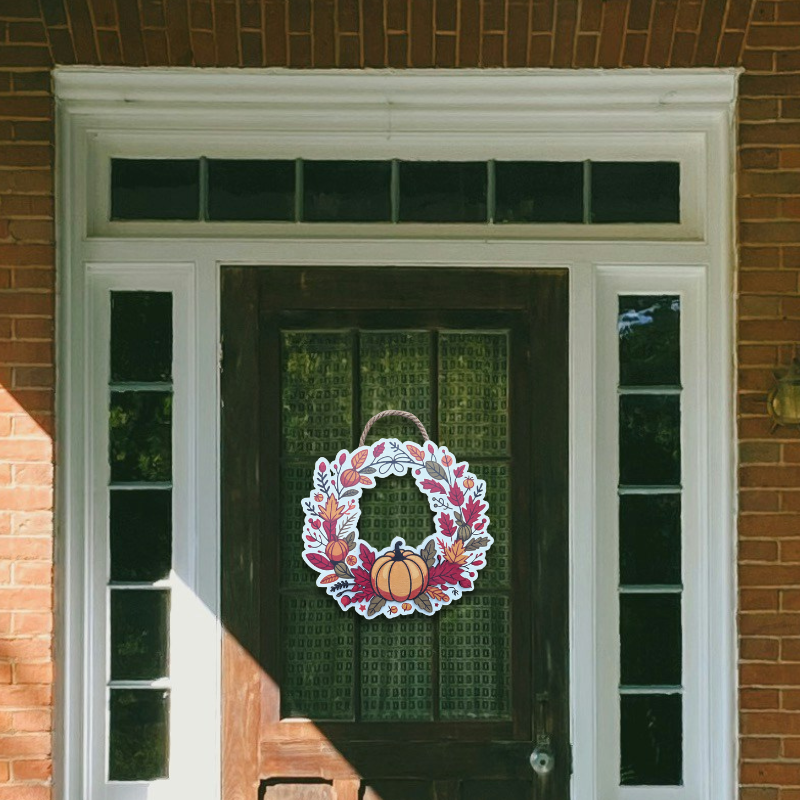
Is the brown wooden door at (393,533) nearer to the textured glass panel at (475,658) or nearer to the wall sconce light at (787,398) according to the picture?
the textured glass panel at (475,658)

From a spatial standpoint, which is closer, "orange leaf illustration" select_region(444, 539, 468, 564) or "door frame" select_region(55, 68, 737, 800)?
"door frame" select_region(55, 68, 737, 800)

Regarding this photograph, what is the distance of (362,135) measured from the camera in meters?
3.63

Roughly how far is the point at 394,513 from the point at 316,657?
0.59 meters

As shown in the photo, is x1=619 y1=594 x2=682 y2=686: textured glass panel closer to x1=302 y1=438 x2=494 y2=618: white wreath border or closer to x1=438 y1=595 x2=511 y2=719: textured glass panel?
x1=438 y1=595 x2=511 y2=719: textured glass panel

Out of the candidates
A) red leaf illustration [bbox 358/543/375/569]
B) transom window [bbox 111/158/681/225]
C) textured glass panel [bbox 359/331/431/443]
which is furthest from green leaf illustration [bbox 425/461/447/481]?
transom window [bbox 111/158/681/225]

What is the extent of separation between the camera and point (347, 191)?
3.66 m

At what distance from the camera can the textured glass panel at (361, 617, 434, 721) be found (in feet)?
11.9

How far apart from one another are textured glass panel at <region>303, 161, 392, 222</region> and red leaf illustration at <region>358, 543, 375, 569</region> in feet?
3.88

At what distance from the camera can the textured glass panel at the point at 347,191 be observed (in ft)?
12.0

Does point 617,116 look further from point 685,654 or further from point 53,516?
point 53,516

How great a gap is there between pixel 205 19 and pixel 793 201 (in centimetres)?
210

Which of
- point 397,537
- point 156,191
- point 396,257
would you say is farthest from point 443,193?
point 397,537

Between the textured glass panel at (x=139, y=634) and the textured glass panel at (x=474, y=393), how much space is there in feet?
3.91

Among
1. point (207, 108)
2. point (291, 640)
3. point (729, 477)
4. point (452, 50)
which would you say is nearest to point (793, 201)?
point (729, 477)
